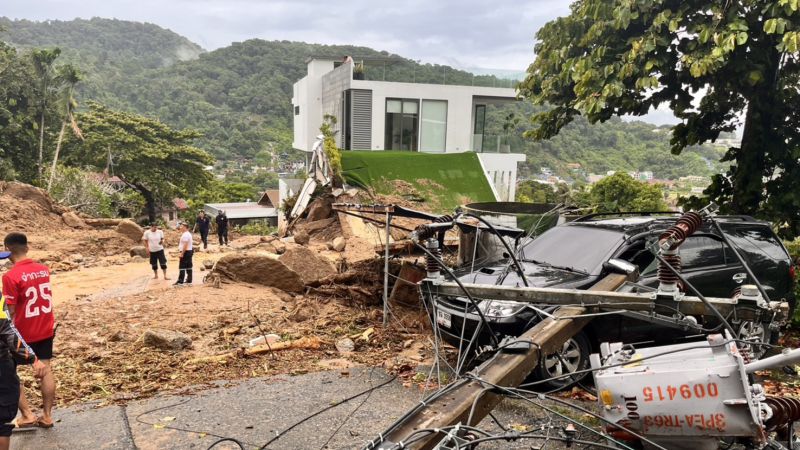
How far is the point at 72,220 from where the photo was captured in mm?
21156

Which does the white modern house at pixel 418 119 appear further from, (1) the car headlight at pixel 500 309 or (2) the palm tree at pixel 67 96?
(1) the car headlight at pixel 500 309

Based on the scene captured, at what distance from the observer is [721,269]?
22.4ft

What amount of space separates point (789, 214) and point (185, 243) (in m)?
12.2

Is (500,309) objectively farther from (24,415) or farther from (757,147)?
(757,147)

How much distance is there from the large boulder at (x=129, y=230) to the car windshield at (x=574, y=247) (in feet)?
56.3

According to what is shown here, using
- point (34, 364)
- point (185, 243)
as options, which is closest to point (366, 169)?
point (185, 243)

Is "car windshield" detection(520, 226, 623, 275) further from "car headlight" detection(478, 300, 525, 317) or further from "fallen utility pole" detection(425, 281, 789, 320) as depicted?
"fallen utility pole" detection(425, 281, 789, 320)

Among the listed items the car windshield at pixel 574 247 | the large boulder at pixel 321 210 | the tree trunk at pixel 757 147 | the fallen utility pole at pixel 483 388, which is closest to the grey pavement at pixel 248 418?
the fallen utility pole at pixel 483 388

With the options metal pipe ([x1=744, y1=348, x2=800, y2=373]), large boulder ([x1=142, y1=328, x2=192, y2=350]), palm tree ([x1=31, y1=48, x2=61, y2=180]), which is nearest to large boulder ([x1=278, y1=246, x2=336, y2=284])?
large boulder ([x1=142, y1=328, x2=192, y2=350])

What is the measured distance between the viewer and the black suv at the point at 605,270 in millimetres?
5766

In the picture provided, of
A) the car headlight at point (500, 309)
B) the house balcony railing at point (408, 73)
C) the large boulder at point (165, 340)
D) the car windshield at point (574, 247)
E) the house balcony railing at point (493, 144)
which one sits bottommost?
the large boulder at point (165, 340)

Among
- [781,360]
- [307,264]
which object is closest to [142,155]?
[307,264]

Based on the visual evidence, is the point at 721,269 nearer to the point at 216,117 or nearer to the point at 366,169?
the point at 366,169

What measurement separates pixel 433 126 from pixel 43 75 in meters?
20.6
